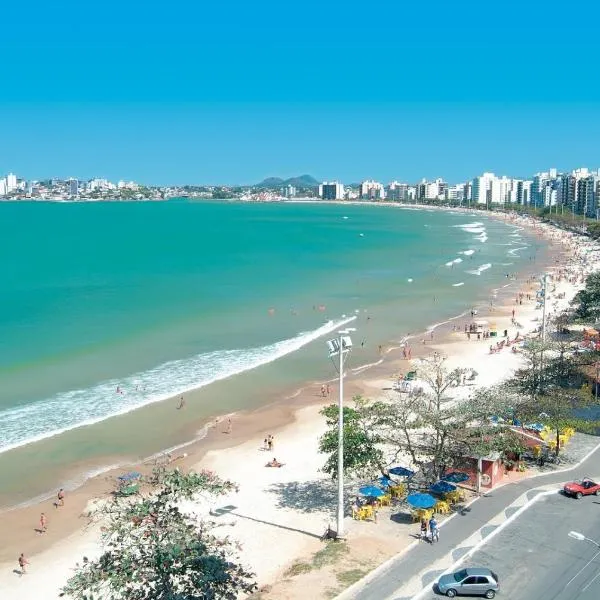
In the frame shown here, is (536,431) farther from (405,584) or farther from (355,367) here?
(355,367)

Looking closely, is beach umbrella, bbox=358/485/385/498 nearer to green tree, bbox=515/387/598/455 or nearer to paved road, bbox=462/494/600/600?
paved road, bbox=462/494/600/600

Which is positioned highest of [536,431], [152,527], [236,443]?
[152,527]

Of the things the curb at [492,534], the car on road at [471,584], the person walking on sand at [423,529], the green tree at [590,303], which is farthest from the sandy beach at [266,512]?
the green tree at [590,303]

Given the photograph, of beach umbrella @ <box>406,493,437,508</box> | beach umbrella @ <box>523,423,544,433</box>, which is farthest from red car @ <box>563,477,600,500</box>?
beach umbrella @ <box>406,493,437,508</box>

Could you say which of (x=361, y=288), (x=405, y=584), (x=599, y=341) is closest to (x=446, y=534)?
(x=405, y=584)

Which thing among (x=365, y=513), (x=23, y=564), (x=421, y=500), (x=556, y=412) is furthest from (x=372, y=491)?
(x=23, y=564)

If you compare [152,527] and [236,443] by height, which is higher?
[152,527]
